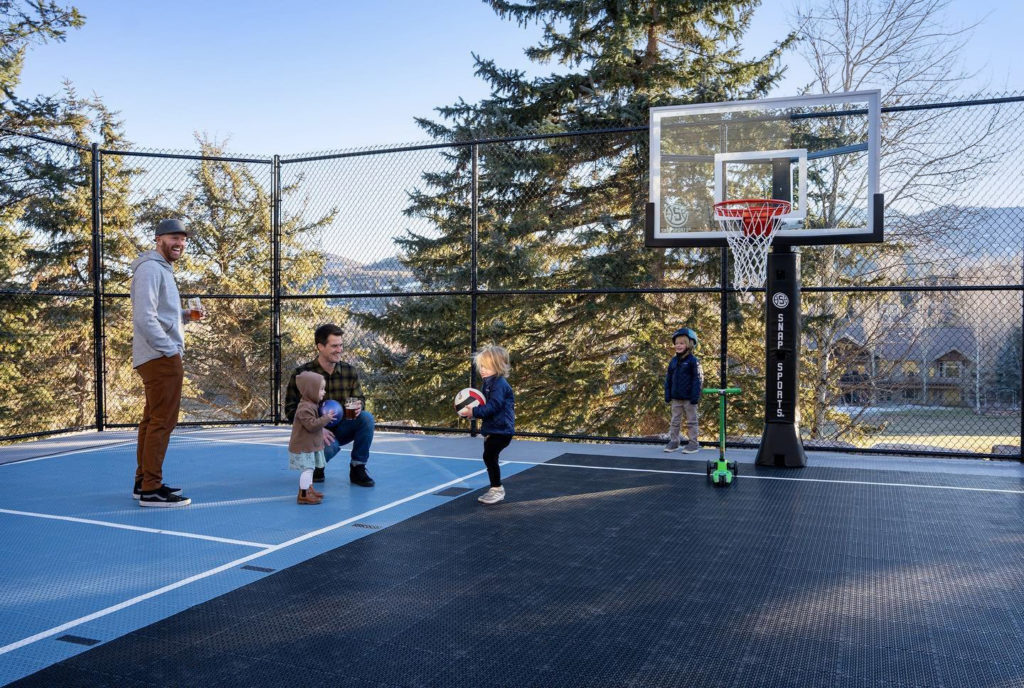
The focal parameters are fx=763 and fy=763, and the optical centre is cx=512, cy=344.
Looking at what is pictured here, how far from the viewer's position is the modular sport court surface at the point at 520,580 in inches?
109

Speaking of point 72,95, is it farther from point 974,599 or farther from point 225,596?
point 974,599

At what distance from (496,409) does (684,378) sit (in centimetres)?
283

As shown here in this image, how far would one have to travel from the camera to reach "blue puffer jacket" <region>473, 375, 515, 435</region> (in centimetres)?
524

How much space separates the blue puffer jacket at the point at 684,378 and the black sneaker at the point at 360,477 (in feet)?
10.0

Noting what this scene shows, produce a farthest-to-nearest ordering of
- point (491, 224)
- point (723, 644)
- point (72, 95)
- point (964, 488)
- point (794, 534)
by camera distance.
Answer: point (72, 95)
point (491, 224)
point (964, 488)
point (794, 534)
point (723, 644)

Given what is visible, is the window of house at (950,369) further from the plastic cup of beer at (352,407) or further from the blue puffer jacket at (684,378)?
the plastic cup of beer at (352,407)

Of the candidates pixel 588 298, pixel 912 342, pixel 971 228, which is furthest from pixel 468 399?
pixel 912 342

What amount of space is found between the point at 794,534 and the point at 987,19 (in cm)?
1591

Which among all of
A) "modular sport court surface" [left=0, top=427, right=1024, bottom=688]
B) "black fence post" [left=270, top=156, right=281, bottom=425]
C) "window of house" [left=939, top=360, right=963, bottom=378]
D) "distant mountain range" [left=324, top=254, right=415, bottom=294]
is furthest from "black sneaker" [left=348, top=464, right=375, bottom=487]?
"window of house" [left=939, top=360, right=963, bottom=378]

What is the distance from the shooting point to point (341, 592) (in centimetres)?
358

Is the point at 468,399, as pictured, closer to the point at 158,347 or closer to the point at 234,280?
the point at 158,347

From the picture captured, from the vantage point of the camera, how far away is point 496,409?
17.3 feet

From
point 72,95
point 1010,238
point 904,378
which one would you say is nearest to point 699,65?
point 1010,238

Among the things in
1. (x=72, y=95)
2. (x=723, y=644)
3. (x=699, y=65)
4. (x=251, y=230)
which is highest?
(x=72, y=95)
